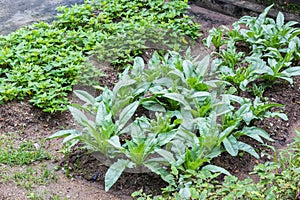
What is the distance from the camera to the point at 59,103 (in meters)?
4.33

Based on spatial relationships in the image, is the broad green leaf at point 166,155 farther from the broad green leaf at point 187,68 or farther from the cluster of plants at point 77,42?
the cluster of plants at point 77,42

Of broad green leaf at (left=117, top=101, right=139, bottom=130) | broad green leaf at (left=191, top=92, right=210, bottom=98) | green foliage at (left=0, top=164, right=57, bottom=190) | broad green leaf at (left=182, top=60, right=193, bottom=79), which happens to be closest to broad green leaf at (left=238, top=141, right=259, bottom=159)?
Result: broad green leaf at (left=191, top=92, right=210, bottom=98)

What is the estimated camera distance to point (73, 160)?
3.72 m

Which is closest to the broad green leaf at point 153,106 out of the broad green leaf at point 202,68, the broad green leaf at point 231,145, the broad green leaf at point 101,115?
the broad green leaf at point 101,115

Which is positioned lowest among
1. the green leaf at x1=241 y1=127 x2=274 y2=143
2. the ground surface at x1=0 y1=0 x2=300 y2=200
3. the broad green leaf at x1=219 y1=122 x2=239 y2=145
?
the ground surface at x1=0 y1=0 x2=300 y2=200

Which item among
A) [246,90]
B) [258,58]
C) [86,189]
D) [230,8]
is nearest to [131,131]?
[86,189]

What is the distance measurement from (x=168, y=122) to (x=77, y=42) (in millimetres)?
2011

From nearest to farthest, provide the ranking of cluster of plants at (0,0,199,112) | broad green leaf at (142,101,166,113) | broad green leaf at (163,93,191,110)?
broad green leaf at (163,93,191,110) < broad green leaf at (142,101,166,113) < cluster of plants at (0,0,199,112)

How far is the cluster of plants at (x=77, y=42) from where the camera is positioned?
14.6ft

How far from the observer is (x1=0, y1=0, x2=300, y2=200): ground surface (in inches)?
135

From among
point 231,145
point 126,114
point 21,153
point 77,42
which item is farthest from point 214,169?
point 77,42

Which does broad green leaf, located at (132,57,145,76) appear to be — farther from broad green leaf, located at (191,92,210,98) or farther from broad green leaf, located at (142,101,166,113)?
broad green leaf, located at (191,92,210,98)

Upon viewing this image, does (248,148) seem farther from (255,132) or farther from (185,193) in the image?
(185,193)

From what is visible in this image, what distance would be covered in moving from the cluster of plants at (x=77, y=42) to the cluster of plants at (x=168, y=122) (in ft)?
1.82
